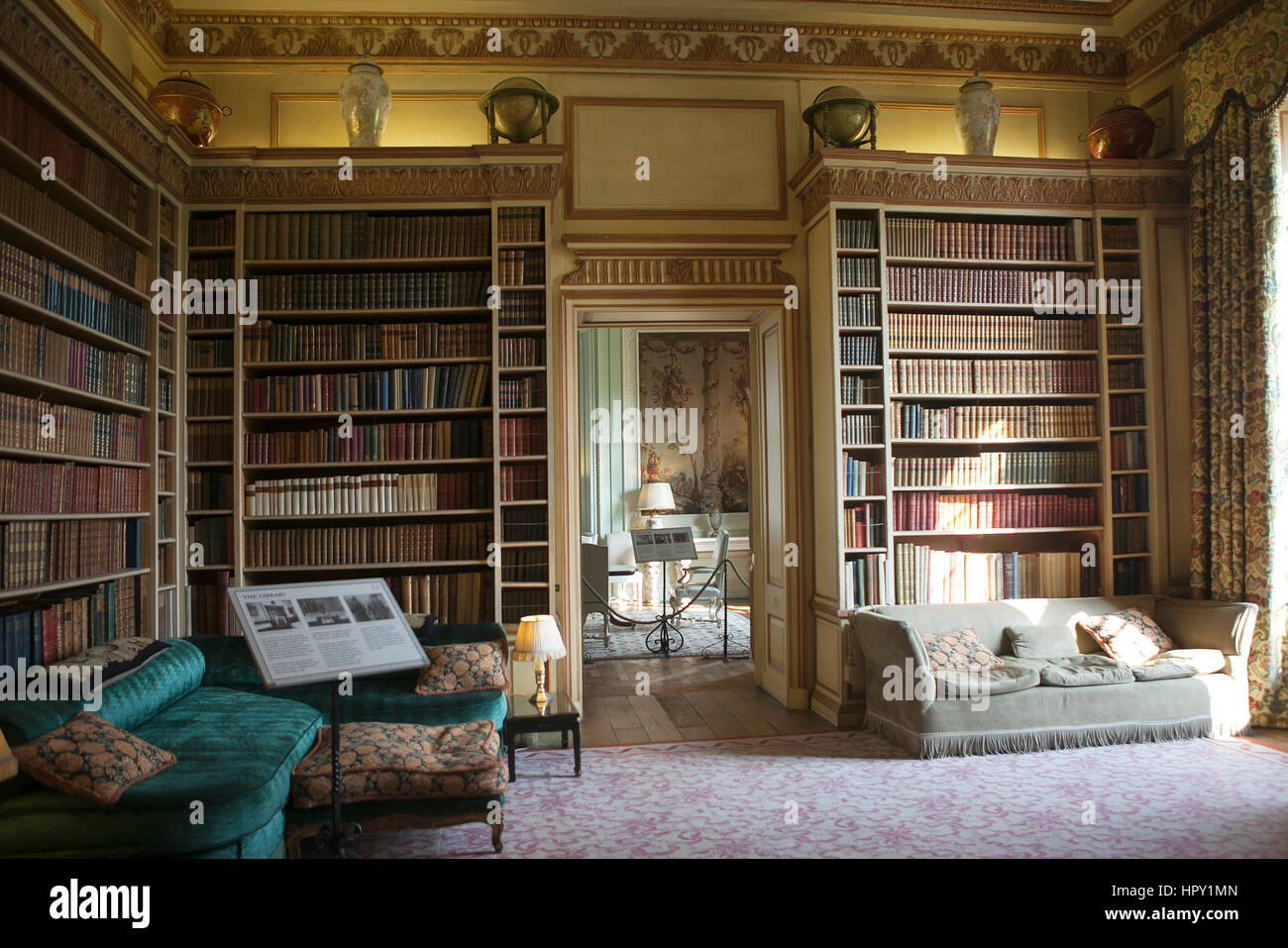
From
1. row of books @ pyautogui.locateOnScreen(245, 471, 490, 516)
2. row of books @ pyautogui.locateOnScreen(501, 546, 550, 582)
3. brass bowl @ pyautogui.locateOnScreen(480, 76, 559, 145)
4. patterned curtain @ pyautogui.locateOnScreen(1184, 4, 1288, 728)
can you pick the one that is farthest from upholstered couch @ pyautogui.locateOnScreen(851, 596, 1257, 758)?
brass bowl @ pyautogui.locateOnScreen(480, 76, 559, 145)

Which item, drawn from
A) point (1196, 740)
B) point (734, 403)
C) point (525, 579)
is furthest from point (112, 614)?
point (734, 403)

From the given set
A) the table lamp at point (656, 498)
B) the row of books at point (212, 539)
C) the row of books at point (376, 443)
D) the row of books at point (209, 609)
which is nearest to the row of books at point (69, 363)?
the row of books at point (376, 443)

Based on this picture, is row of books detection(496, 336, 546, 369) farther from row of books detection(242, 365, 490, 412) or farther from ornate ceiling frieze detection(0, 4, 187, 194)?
ornate ceiling frieze detection(0, 4, 187, 194)

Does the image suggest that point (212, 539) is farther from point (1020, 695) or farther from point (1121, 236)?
point (1121, 236)

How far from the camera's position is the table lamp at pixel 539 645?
182 inches

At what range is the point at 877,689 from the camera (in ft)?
16.7

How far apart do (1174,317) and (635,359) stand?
6.62m

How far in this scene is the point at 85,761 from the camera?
9.37 ft

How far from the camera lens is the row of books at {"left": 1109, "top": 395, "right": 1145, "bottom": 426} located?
579 centimetres

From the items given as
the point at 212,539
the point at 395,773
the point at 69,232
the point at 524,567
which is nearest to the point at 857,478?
the point at 524,567

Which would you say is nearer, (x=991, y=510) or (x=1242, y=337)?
(x=1242, y=337)

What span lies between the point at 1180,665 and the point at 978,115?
3602mm

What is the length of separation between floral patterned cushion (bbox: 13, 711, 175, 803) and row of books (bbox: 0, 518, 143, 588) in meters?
0.92
